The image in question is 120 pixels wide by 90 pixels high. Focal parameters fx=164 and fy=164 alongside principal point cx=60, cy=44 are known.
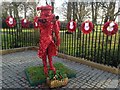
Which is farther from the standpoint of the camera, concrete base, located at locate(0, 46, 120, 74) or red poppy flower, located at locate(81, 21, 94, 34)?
red poppy flower, located at locate(81, 21, 94, 34)

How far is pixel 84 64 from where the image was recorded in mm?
6133

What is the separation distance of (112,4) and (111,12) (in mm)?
554

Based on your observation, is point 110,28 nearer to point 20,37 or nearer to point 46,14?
point 46,14

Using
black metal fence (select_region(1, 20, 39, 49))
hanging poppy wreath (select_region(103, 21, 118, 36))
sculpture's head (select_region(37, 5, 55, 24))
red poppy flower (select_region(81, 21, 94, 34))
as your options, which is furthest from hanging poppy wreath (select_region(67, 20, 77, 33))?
black metal fence (select_region(1, 20, 39, 49))

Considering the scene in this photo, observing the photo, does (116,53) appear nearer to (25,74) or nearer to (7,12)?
(25,74)

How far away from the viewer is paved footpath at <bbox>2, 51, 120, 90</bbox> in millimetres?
4398

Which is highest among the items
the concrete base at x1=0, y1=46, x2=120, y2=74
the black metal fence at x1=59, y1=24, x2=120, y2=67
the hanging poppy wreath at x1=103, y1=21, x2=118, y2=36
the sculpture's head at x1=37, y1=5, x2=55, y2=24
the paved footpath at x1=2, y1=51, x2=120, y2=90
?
the sculpture's head at x1=37, y1=5, x2=55, y2=24

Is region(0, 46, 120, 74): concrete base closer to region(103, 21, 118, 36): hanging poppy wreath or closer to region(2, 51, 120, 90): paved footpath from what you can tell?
region(2, 51, 120, 90): paved footpath

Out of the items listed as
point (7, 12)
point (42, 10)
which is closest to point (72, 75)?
point (42, 10)

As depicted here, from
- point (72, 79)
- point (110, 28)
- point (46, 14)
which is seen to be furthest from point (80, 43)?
point (46, 14)

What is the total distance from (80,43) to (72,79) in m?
2.26

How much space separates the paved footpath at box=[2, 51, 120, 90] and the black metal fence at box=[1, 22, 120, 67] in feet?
1.81

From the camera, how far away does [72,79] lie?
4777 mm

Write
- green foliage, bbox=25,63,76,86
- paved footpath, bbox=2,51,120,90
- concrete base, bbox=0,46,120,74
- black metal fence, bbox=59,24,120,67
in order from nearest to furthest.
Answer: green foliage, bbox=25,63,76,86, paved footpath, bbox=2,51,120,90, concrete base, bbox=0,46,120,74, black metal fence, bbox=59,24,120,67
